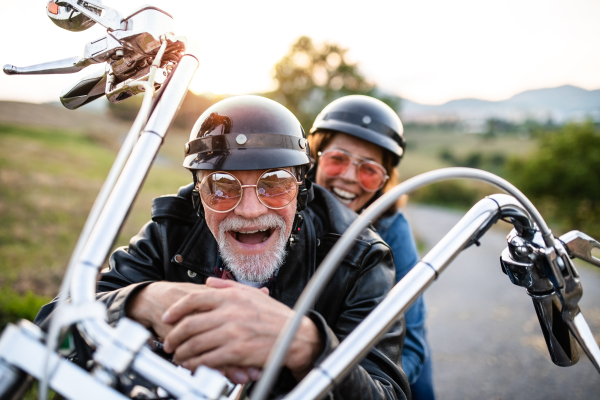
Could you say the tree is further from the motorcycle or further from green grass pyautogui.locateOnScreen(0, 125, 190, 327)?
the motorcycle

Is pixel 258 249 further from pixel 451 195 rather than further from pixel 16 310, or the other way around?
pixel 451 195

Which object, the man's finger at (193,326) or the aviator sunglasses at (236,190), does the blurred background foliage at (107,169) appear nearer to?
the aviator sunglasses at (236,190)

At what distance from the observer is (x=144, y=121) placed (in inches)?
47.1

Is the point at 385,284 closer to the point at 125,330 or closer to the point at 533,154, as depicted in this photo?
the point at 125,330

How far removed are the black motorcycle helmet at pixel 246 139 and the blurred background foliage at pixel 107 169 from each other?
3446 millimetres

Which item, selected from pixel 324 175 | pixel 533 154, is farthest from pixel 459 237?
pixel 533 154

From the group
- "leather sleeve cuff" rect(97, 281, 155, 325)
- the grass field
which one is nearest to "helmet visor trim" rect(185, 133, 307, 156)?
"leather sleeve cuff" rect(97, 281, 155, 325)

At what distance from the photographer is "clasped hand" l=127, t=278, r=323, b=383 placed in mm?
1140

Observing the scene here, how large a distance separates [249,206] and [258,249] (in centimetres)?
26

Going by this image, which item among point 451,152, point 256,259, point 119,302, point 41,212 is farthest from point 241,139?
point 451,152

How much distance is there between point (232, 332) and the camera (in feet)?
3.75

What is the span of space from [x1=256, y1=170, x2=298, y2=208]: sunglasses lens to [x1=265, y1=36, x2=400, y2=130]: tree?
28.1 meters

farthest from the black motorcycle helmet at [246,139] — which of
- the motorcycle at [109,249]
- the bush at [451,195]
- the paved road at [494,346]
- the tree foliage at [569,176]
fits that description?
the bush at [451,195]

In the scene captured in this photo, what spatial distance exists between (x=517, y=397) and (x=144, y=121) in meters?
5.06
